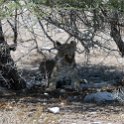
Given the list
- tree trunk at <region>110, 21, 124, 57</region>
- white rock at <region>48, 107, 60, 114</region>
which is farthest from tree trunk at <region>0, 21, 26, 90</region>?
tree trunk at <region>110, 21, 124, 57</region>

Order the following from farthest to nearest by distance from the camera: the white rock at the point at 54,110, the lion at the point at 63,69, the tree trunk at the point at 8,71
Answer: the lion at the point at 63,69 → the tree trunk at the point at 8,71 → the white rock at the point at 54,110

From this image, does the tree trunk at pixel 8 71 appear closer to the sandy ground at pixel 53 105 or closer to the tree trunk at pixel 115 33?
the sandy ground at pixel 53 105

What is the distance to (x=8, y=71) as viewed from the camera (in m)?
10.4

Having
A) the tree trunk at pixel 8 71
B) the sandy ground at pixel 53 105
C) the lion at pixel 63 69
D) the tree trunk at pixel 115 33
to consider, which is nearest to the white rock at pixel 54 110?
the sandy ground at pixel 53 105

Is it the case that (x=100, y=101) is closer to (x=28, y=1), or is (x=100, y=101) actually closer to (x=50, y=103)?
(x=50, y=103)

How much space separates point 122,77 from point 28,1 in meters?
4.10

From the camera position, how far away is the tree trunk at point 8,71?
32.0 ft

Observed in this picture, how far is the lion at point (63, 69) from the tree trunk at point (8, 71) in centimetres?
74

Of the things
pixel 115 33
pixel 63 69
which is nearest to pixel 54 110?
pixel 115 33

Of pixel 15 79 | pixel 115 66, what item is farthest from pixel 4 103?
pixel 115 66

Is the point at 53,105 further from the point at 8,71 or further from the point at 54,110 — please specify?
the point at 8,71

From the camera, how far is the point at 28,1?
855 cm

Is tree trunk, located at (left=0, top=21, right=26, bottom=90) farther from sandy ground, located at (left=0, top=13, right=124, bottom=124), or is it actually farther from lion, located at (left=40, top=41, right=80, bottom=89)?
lion, located at (left=40, top=41, right=80, bottom=89)

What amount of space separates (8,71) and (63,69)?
2222 mm
